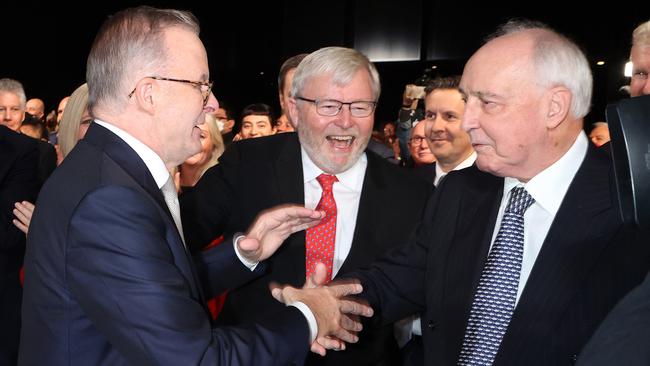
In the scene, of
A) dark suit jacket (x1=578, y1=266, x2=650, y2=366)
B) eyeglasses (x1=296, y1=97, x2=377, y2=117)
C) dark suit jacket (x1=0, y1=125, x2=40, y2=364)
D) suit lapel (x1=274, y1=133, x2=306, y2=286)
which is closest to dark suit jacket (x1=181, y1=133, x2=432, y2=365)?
suit lapel (x1=274, y1=133, x2=306, y2=286)

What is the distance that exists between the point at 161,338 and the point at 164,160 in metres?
0.48

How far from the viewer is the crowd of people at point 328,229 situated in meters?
1.46

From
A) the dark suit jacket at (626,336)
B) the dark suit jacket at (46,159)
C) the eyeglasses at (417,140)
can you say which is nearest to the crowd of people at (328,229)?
the dark suit jacket at (626,336)

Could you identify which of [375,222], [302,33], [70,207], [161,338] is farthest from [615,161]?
[302,33]

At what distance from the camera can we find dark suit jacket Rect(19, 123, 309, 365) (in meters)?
1.43

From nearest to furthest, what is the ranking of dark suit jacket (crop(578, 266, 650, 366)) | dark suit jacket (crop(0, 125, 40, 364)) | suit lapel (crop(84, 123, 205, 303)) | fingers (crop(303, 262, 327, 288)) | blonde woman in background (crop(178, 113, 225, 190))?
dark suit jacket (crop(578, 266, 650, 366)), suit lapel (crop(84, 123, 205, 303)), fingers (crop(303, 262, 327, 288)), dark suit jacket (crop(0, 125, 40, 364)), blonde woman in background (crop(178, 113, 225, 190))

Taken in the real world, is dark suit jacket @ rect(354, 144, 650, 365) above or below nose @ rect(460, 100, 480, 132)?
below

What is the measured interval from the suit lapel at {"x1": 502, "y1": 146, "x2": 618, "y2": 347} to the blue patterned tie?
0.06m

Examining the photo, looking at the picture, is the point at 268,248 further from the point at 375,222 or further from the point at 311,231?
the point at 375,222

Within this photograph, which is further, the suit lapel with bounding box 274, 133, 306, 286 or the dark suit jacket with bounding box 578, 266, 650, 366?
the suit lapel with bounding box 274, 133, 306, 286

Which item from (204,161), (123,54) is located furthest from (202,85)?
(204,161)

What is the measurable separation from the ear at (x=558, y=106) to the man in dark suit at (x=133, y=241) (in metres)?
0.78

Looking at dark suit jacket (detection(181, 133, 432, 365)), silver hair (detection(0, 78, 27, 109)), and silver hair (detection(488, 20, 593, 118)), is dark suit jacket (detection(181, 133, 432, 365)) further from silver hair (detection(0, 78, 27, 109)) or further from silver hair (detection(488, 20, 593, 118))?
silver hair (detection(0, 78, 27, 109))

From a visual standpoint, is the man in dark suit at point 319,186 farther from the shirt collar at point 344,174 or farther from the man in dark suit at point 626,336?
the man in dark suit at point 626,336
